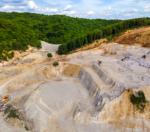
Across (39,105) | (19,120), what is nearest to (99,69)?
(39,105)

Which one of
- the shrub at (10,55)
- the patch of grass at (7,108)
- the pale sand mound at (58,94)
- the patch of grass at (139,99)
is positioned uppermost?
the shrub at (10,55)

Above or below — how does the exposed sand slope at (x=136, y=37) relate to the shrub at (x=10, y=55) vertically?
above

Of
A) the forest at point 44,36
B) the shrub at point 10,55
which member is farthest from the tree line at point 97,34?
the shrub at point 10,55

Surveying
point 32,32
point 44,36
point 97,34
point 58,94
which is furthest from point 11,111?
point 44,36

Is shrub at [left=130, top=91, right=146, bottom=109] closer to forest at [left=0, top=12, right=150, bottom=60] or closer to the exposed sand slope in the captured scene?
the exposed sand slope

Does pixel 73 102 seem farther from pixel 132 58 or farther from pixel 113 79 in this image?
pixel 132 58

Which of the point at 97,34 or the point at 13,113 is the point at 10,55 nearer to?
the point at 13,113

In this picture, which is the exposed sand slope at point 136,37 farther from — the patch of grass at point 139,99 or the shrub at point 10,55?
the shrub at point 10,55
